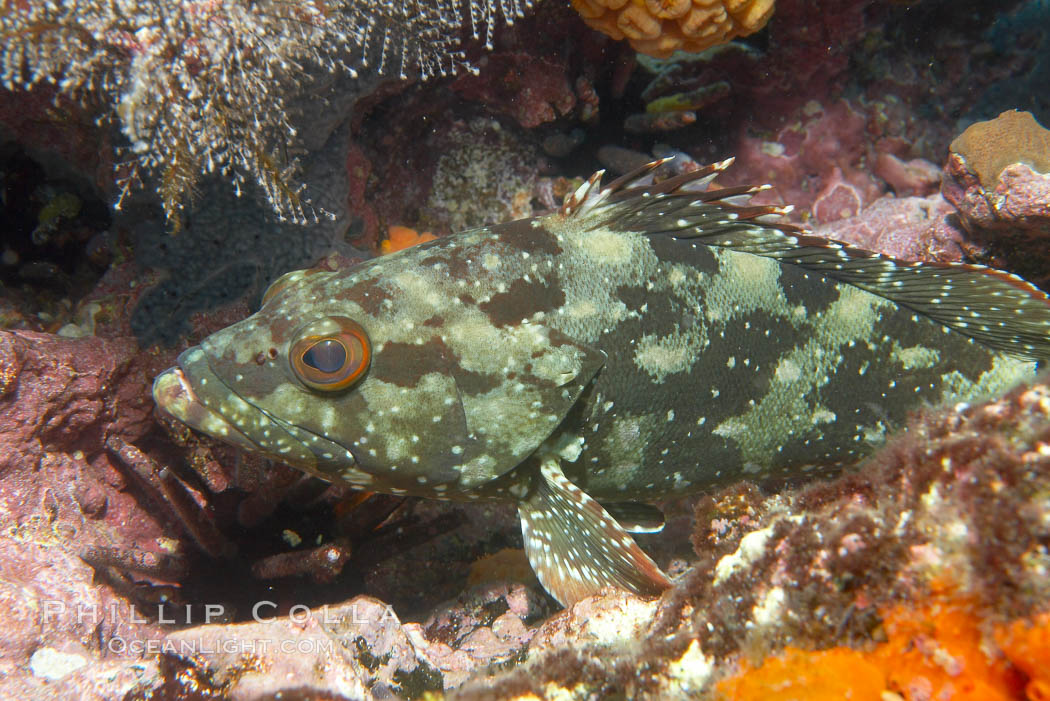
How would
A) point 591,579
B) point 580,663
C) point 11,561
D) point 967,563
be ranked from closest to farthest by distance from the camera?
point 967,563
point 580,663
point 11,561
point 591,579

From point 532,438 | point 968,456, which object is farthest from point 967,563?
point 532,438

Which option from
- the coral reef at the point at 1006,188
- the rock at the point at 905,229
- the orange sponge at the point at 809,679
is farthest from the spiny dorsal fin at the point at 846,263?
the orange sponge at the point at 809,679

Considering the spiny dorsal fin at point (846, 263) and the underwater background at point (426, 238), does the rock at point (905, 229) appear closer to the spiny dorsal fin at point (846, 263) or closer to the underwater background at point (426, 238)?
the underwater background at point (426, 238)

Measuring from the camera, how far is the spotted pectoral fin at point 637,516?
3.79 metres

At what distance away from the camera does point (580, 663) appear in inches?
90.2

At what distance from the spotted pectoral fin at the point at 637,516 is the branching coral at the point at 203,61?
10.2 feet

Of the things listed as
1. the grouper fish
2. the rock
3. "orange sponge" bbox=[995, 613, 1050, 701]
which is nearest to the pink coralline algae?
the rock

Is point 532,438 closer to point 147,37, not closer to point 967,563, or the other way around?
point 967,563

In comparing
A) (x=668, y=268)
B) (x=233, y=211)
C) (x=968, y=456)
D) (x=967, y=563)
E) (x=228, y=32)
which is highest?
(x=228, y=32)

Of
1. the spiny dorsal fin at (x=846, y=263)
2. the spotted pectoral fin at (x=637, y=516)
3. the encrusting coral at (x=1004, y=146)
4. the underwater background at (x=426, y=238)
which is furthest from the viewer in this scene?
the encrusting coral at (x=1004, y=146)

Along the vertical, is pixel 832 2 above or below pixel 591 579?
above

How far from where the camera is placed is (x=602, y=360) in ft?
10.5

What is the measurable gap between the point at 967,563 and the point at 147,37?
4.29 m

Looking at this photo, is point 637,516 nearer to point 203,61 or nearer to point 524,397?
point 524,397
